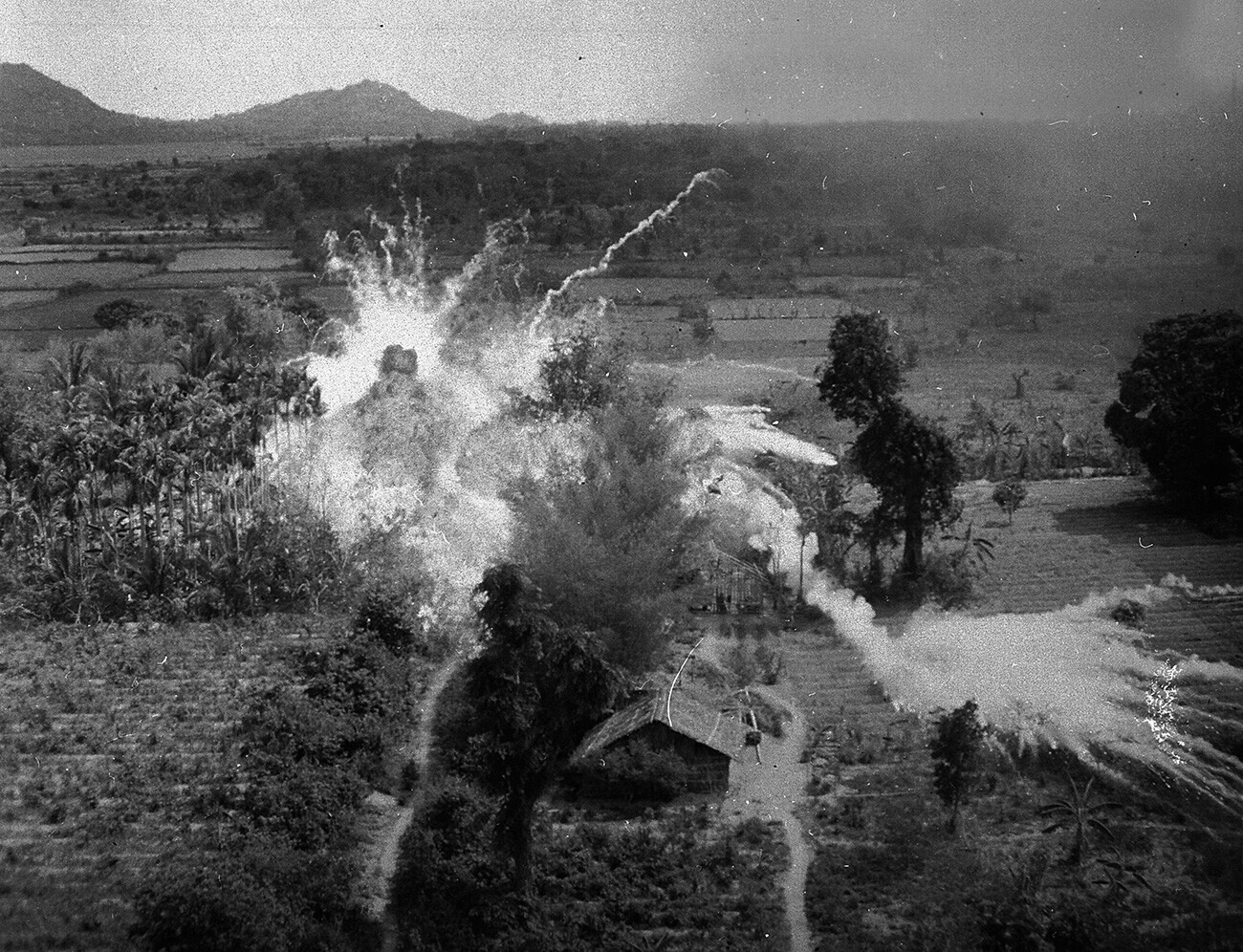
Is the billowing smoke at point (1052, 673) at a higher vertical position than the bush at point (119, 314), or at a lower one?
lower

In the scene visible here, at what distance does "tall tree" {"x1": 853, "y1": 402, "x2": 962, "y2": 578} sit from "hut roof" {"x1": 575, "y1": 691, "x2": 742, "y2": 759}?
649 cm

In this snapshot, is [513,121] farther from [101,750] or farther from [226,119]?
[101,750]

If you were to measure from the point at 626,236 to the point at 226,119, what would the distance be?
86.0ft

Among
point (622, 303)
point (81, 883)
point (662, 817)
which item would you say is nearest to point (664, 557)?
point (662, 817)

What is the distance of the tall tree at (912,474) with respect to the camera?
21.6 metres

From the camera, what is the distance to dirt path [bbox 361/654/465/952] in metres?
13.2

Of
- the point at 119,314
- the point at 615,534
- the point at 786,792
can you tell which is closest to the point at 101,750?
the point at 615,534

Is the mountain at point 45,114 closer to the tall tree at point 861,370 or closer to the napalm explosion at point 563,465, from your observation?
the napalm explosion at point 563,465

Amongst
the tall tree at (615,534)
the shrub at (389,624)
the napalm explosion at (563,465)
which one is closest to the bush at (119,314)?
the napalm explosion at (563,465)

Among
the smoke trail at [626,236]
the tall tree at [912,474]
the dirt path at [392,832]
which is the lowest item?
the dirt path at [392,832]

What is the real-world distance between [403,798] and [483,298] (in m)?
23.0

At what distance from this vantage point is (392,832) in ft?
47.9

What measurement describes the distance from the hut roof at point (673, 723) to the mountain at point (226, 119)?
35.3 metres

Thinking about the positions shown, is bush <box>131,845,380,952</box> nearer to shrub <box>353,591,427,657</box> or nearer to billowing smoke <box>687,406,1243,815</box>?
shrub <box>353,591,427,657</box>
